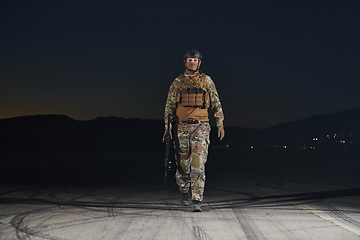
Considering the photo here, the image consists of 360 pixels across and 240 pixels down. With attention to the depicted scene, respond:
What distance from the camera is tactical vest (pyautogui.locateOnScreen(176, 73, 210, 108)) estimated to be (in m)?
6.27

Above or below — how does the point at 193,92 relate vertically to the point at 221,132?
above

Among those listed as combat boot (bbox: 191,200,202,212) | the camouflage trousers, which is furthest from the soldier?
combat boot (bbox: 191,200,202,212)

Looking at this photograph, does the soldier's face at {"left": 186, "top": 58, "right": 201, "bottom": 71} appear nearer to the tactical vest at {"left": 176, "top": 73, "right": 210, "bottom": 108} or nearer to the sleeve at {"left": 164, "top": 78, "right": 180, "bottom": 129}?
the tactical vest at {"left": 176, "top": 73, "right": 210, "bottom": 108}

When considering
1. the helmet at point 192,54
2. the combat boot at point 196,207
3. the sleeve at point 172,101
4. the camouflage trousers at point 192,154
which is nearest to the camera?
the combat boot at point 196,207

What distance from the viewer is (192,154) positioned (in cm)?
623

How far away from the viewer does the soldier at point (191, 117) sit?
622 cm

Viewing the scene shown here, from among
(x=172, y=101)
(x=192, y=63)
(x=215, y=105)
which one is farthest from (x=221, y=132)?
(x=192, y=63)

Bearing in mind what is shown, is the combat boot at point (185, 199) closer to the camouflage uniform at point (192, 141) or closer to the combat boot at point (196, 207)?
the camouflage uniform at point (192, 141)

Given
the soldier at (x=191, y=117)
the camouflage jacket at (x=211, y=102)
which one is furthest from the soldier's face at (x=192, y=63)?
the camouflage jacket at (x=211, y=102)

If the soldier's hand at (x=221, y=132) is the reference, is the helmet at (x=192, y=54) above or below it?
above

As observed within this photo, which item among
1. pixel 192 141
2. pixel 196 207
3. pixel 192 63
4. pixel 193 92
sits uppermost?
pixel 192 63

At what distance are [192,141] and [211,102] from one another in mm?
781

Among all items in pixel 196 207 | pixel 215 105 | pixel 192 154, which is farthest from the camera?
pixel 215 105

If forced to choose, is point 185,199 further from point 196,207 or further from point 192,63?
point 192,63
